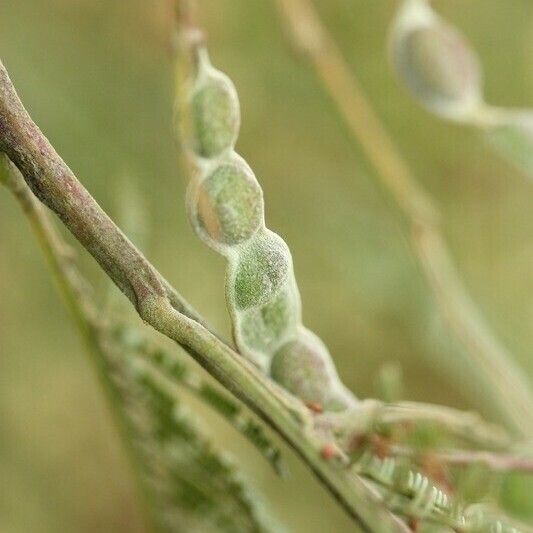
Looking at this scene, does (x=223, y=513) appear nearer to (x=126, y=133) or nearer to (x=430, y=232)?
(x=430, y=232)

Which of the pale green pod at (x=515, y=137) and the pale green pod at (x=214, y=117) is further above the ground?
the pale green pod at (x=515, y=137)

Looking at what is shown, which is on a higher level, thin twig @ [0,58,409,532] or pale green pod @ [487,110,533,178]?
pale green pod @ [487,110,533,178]

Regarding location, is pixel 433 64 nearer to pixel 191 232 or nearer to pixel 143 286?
pixel 143 286

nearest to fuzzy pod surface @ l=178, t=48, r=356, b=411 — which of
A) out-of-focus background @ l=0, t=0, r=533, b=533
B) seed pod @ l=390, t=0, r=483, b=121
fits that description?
seed pod @ l=390, t=0, r=483, b=121

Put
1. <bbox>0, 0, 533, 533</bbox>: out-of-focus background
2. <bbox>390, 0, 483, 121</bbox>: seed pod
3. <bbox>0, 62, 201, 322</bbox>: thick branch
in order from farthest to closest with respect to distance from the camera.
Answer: <bbox>0, 0, 533, 533</bbox>: out-of-focus background
<bbox>390, 0, 483, 121</bbox>: seed pod
<bbox>0, 62, 201, 322</bbox>: thick branch

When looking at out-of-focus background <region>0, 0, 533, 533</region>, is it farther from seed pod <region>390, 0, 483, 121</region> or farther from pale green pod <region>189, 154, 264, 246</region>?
pale green pod <region>189, 154, 264, 246</region>

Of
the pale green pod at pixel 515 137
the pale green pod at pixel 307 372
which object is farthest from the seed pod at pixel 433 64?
the pale green pod at pixel 307 372

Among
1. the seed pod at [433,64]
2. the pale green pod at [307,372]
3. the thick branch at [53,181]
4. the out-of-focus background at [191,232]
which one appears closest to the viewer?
the thick branch at [53,181]

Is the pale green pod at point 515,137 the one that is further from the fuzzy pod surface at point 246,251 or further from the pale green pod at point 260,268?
the pale green pod at point 260,268
